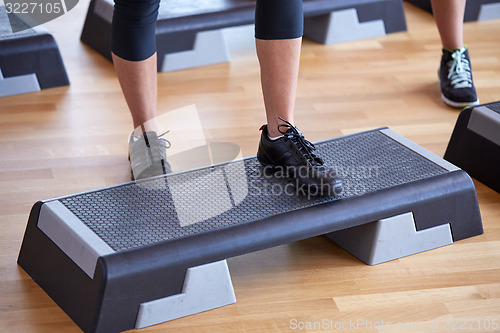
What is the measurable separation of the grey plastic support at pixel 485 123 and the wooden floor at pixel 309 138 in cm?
14

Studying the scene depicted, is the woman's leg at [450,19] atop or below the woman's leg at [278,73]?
below

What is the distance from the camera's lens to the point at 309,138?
201 cm

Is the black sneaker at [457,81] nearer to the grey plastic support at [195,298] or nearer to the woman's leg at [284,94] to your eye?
the woman's leg at [284,94]

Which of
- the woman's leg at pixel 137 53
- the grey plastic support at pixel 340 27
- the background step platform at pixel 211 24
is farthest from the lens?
the grey plastic support at pixel 340 27

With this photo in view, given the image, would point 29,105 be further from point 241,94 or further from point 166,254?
point 166,254

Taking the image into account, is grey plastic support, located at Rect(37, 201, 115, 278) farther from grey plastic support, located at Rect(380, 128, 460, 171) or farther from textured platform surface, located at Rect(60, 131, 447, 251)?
grey plastic support, located at Rect(380, 128, 460, 171)

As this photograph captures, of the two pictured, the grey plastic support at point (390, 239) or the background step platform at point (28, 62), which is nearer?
the grey plastic support at point (390, 239)

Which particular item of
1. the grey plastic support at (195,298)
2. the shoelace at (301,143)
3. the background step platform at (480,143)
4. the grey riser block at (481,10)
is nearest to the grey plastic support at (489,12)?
the grey riser block at (481,10)

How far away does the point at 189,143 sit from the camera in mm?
1919

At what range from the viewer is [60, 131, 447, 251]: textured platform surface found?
1.29m

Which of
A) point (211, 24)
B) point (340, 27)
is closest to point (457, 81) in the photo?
point (340, 27)

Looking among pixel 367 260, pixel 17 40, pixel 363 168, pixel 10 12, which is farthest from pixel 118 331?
pixel 10 12

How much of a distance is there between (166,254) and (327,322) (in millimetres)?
324

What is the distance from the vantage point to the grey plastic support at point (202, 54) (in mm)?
2500
